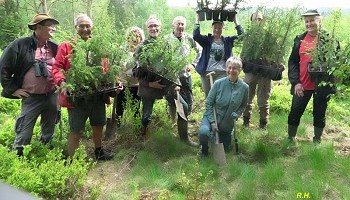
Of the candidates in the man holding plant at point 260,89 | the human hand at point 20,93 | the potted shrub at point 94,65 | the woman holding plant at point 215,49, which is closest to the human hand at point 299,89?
the man holding plant at point 260,89

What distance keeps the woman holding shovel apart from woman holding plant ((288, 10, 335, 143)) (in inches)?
21.9

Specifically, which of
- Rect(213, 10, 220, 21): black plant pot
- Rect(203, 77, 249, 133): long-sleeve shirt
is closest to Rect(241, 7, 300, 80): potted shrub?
Rect(213, 10, 220, 21): black plant pot

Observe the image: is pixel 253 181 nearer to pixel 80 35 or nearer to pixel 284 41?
pixel 284 41

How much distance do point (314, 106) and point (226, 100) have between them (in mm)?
928

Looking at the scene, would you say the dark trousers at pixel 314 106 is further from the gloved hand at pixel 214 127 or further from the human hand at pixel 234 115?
the gloved hand at pixel 214 127

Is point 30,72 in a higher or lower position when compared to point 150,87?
higher

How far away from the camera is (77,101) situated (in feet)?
9.54

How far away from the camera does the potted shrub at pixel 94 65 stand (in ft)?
9.14

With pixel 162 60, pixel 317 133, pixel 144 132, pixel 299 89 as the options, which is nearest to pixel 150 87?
pixel 162 60

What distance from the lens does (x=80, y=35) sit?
3.01m

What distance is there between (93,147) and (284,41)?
2.41 m

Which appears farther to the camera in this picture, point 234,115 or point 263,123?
point 263,123

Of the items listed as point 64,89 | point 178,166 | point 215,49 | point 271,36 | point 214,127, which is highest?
point 271,36

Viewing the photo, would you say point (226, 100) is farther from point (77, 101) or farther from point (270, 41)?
point (77, 101)
